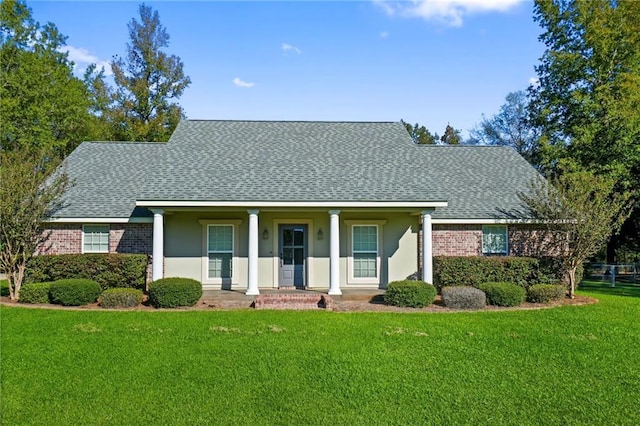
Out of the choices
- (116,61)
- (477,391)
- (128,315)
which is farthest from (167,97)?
(477,391)

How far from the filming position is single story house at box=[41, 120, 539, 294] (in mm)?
14297

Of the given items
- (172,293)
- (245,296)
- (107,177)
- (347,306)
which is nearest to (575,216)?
(347,306)

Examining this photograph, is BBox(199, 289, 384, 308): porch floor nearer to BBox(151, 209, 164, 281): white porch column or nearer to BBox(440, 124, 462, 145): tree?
BBox(151, 209, 164, 281): white porch column

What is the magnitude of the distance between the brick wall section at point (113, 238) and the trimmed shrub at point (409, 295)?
827cm

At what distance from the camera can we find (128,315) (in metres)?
11.3

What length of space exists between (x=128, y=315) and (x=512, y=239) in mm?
12737

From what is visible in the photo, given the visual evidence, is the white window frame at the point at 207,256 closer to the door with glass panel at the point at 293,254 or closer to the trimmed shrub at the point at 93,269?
the door with glass panel at the point at 293,254

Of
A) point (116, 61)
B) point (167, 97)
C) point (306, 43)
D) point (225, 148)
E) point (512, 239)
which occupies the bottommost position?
point (512, 239)

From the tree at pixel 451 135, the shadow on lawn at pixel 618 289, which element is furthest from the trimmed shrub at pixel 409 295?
the tree at pixel 451 135

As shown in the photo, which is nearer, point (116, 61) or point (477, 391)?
point (477, 391)

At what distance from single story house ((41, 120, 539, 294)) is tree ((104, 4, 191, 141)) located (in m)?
16.3

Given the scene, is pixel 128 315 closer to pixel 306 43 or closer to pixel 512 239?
pixel 306 43

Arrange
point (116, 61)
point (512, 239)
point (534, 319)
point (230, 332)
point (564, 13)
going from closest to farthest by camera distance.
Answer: point (230, 332) < point (534, 319) < point (512, 239) < point (564, 13) < point (116, 61)

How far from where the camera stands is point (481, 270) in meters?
14.5
